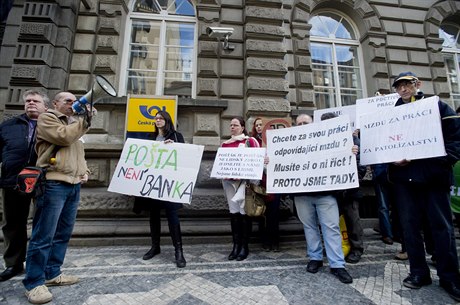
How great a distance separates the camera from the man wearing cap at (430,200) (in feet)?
7.84

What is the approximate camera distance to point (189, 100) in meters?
5.24

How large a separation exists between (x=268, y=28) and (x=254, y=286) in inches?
203

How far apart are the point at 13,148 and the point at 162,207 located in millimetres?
1872

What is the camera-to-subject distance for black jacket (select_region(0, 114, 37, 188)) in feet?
9.21

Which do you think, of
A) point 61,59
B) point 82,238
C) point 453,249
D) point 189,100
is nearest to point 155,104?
point 189,100

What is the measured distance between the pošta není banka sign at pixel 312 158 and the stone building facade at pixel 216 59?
172 centimetres

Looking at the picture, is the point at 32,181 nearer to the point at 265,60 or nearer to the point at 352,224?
the point at 352,224

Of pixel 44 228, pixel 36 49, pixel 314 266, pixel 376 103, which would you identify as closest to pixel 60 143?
pixel 44 228

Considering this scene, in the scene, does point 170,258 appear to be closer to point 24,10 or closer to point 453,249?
point 453,249

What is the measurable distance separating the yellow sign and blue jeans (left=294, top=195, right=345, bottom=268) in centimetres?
313

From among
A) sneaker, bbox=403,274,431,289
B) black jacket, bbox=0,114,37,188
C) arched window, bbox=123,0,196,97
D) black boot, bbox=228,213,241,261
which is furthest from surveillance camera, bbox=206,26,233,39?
sneaker, bbox=403,274,431,289

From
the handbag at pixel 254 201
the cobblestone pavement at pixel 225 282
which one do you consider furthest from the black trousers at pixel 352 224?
the handbag at pixel 254 201

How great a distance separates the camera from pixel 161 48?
20.1 feet

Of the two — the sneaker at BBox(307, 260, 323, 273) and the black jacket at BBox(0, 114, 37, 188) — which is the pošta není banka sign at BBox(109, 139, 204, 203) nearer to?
the black jacket at BBox(0, 114, 37, 188)
